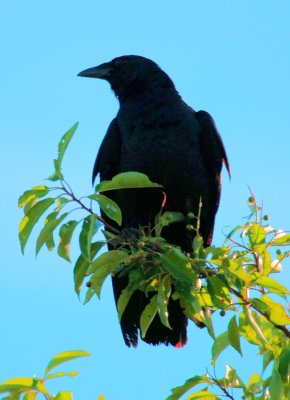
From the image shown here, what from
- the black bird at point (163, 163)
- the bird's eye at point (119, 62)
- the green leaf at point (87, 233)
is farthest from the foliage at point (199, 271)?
the bird's eye at point (119, 62)

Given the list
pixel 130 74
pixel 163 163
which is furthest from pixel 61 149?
pixel 130 74

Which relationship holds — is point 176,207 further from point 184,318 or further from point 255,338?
point 255,338

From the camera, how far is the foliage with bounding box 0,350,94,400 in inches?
148

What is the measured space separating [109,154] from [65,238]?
254cm

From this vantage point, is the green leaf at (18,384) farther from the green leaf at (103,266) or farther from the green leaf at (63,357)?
the green leaf at (103,266)

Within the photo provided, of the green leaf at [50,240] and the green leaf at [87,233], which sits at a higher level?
the green leaf at [50,240]

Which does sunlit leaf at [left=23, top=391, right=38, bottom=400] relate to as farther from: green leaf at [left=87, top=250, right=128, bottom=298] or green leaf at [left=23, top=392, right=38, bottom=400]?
green leaf at [left=87, top=250, right=128, bottom=298]

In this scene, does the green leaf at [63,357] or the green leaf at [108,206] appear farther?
the green leaf at [108,206]

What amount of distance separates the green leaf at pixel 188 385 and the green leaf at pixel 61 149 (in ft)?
3.71

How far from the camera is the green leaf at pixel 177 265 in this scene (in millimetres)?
3969

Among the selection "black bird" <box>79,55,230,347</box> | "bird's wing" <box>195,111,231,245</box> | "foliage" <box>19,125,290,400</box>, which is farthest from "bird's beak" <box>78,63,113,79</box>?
"foliage" <box>19,125,290,400</box>

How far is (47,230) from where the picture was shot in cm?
415

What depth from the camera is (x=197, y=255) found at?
13.7 ft

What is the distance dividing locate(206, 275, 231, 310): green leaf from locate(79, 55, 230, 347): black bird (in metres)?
1.82
